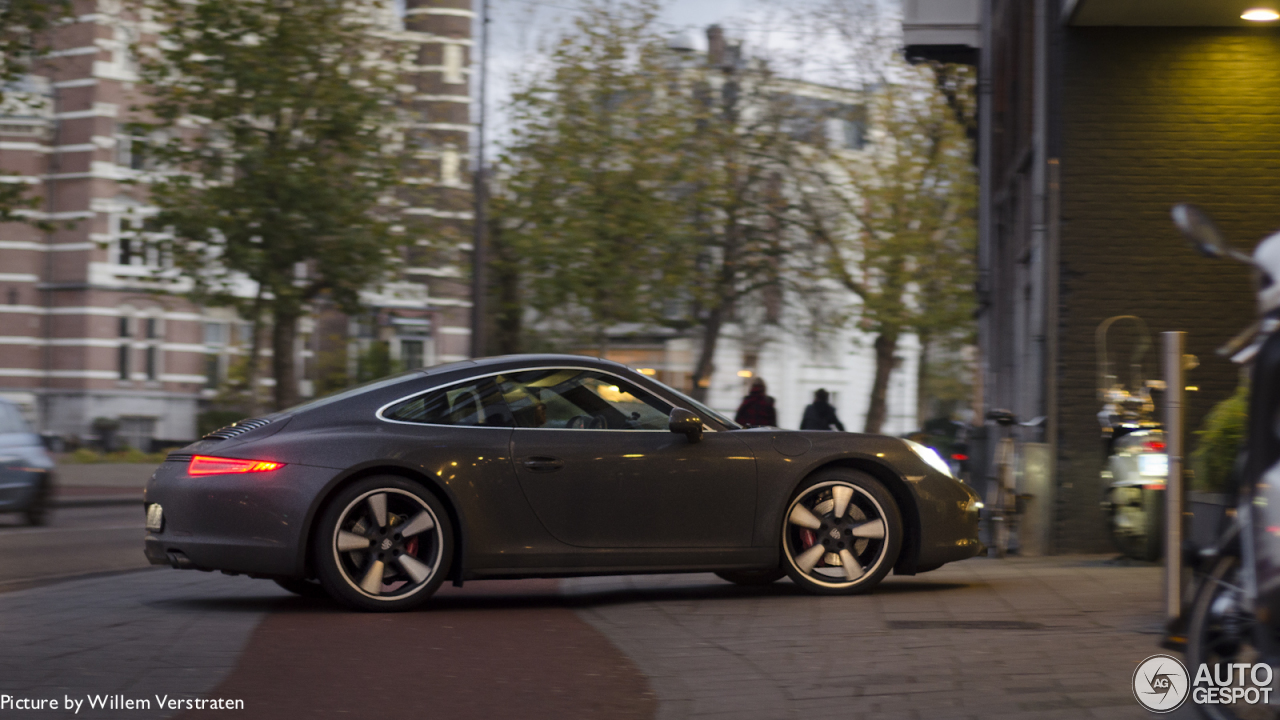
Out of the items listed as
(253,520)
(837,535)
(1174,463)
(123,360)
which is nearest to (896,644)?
(1174,463)

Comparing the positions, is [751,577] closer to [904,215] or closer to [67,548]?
[67,548]

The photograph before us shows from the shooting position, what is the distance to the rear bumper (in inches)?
288

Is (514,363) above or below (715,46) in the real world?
below

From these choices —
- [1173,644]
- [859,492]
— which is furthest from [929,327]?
[1173,644]

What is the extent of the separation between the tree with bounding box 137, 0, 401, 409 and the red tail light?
20475 millimetres

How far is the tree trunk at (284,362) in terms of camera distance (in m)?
29.5

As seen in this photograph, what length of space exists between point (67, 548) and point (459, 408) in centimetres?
762

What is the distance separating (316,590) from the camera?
8.54 meters

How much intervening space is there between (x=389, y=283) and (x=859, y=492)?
78.4 ft

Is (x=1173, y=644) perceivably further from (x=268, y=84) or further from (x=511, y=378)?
(x=268, y=84)

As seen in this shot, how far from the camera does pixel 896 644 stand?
6.40 meters

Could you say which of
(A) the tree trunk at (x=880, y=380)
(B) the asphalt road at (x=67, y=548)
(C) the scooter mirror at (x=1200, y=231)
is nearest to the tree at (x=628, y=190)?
(A) the tree trunk at (x=880, y=380)

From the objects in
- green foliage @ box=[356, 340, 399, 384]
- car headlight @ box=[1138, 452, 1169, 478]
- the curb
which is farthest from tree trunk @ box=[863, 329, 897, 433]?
car headlight @ box=[1138, 452, 1169, 478]

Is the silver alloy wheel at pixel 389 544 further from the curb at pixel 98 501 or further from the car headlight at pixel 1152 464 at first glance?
the curb at pixel 98 501
